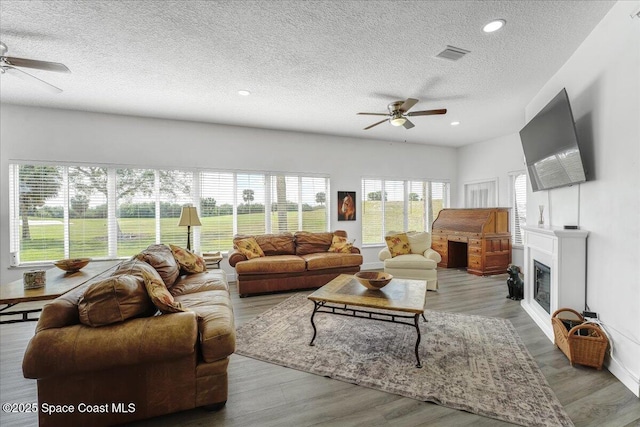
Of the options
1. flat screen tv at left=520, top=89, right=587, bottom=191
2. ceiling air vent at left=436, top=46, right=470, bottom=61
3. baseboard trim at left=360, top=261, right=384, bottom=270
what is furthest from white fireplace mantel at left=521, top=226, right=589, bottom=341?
A: baseboard trim at left=360, top=261, right=384, bottom=270

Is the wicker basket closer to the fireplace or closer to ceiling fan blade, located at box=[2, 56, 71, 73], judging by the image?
the fireplace

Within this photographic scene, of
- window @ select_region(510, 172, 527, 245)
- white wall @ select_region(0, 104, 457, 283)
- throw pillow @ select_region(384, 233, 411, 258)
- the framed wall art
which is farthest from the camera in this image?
the framed wall art

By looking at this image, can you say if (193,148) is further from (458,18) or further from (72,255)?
(458,18)

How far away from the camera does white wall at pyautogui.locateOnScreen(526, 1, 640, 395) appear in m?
2.04

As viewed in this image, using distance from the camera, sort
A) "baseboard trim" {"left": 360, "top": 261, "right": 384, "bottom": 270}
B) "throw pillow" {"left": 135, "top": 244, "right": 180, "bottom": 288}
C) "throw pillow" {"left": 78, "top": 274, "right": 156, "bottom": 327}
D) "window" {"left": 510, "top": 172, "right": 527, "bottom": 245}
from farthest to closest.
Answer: "baseboard trim" {"left": 360, "top": 261, "right": 384, "bottom": 270} < "window" {"left": 510, "top": 172, "right": 527, "bottom": 245} < "throw pillow" {"left": 135, "top": 244, "right": 180, "bottom": 288} < "throw pillow" {"left": 78, "top": 274, "right": 156, "bottom": 327}

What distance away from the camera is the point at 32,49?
2.72 m

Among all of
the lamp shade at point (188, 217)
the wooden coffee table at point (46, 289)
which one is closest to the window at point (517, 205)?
the lamp shade at point (188, 217)

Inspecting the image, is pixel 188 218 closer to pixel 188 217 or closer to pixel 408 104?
pixel 188 217

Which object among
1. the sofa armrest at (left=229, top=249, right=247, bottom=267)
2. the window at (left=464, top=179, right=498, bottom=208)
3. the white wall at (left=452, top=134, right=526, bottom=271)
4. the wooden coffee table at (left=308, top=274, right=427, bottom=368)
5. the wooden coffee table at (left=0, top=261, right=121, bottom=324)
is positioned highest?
the white wall at (left=452, top=134, right=526, bottom=271)

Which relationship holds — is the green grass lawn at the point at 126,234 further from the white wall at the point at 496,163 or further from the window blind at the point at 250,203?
the white wall at the point at 496,163

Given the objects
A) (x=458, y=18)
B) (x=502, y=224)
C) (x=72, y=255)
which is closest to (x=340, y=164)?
(x=502, y=224)

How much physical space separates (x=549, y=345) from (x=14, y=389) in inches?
181

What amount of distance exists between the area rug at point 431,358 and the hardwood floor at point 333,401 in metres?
0.09

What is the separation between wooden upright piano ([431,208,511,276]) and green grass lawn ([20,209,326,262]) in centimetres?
357
